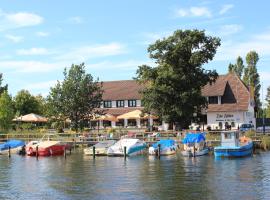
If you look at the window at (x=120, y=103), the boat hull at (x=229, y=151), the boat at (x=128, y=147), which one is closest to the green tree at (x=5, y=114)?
the window at (x=120, y=103)

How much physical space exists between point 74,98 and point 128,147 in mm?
22119

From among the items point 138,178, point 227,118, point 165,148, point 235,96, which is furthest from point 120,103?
point 138,178

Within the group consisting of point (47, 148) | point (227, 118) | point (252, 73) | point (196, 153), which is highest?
point (252, 73)

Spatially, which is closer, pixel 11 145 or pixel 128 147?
pixel 128 147

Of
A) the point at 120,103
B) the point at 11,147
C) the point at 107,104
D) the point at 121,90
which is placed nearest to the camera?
the point at 11,147

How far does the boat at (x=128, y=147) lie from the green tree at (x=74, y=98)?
1933cm

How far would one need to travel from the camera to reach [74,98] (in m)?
78.4

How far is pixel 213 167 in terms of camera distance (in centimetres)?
4497

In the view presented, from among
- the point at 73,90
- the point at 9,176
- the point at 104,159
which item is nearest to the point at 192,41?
the point at 73,90

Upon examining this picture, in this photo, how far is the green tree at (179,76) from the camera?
236ft

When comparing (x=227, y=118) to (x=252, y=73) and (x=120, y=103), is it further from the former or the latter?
(x=252, y=73)

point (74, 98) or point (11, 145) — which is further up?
point (74, 98)

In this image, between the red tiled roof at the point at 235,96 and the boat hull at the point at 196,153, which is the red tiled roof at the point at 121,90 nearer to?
the red tiled roof at the point at 235,96

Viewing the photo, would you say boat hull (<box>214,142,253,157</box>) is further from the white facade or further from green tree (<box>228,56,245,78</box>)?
green tree (<box>228,56,245,78</box>)
